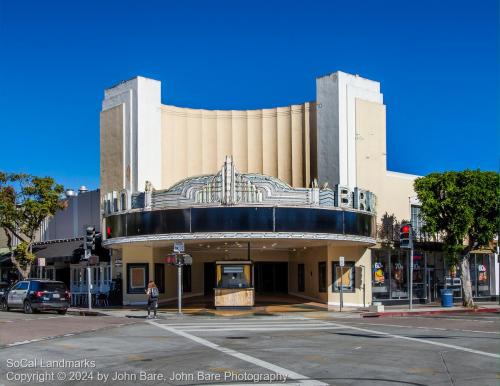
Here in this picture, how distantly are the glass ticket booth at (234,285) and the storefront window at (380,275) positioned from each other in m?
8.69

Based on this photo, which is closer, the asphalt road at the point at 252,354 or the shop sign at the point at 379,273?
the asphalt road at the point at 252,354

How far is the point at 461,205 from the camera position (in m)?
37.0

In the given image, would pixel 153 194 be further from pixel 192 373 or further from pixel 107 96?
pixel 192 373

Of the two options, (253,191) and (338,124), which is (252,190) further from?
(338,124)

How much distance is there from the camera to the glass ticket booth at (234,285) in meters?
33.7

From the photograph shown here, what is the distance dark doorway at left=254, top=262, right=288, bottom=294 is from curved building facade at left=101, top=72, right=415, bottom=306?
0.09 m

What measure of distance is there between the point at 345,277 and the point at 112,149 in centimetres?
1523

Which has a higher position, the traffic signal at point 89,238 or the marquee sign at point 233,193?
the marquee sign at point 233,193

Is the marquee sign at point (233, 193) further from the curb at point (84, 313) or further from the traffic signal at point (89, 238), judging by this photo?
the curb at point (84, 313)

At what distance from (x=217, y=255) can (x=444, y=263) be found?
14.2m

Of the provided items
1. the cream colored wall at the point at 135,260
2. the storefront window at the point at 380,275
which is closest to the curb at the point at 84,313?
the cream colored wall at the point at 135,260

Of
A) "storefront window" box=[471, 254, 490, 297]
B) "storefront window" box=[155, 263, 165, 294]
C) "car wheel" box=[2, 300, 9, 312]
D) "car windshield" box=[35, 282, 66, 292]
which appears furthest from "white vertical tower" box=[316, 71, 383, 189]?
"car wheel" box=[2, 300, 9, 312]

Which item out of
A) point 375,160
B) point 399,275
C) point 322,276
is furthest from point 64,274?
point 375,160

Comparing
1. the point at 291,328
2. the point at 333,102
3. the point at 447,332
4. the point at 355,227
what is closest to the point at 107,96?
the point at 333,102
